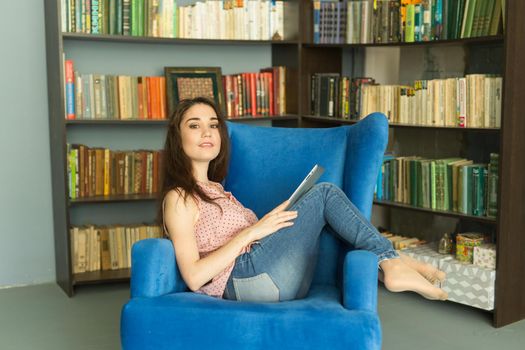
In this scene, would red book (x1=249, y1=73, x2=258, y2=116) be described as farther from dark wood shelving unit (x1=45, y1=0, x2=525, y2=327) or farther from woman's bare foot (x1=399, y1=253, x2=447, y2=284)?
woman's bare foot (x1=399, y1=253, x2=447, y2=284)

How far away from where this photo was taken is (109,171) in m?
3.98

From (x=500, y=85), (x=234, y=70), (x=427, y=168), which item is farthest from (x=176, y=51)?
(x=500, y=85)

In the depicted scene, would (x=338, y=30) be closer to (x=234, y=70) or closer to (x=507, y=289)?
(x=234, y=70)

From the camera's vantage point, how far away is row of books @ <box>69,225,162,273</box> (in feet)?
13.0

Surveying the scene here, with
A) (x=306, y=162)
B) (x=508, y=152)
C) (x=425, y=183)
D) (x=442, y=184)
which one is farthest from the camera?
(x=425, y=183)

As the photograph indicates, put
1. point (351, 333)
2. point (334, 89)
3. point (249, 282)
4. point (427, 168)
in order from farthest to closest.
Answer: point (334, 89) → point (427, 168) → point (249, 282) → point (351, 333)

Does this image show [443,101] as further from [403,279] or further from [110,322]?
[110,322]

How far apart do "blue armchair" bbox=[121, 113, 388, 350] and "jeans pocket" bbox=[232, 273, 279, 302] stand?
107 millimetres

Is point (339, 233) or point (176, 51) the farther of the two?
point (176, 51)

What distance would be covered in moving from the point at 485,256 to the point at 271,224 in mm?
1546

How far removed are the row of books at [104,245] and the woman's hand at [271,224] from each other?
1.73 metres

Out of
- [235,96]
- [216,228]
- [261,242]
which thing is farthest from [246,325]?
Result: [235,96]

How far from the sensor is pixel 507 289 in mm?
3453

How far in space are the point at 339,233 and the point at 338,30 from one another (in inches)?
83.9
